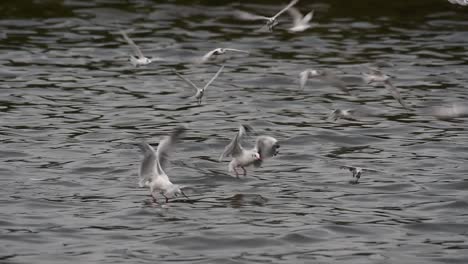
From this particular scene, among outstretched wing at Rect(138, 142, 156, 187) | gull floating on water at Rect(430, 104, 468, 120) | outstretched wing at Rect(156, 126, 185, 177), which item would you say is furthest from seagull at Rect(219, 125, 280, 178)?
gull floating on water at Rect(430, 104, 468, 120)

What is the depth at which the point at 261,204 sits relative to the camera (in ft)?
47.1

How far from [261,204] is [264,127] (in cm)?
470

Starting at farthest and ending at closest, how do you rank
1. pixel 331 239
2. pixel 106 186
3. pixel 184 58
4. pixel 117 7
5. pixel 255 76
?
1. pixel 117 7
2. pixel 184 58
3. pixel 255 76
4. pixel 106 186
5. pixel 331 239

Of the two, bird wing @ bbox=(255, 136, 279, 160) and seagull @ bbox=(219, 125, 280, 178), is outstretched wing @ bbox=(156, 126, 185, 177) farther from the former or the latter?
bird wing @ bbox=(255, 136, 279, 160)

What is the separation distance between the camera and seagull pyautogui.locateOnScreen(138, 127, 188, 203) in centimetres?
1390

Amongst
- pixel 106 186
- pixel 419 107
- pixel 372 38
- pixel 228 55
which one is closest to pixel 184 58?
pixel 228 55

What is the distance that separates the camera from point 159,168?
13977mm

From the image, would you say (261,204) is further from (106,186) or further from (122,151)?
(122,151)

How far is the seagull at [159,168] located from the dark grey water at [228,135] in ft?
0.99

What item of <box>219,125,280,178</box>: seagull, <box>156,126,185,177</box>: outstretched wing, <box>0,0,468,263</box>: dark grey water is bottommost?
<box>0,0,468,263</box>: dark grey water

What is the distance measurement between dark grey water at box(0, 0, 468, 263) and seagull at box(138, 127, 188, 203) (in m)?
0.30

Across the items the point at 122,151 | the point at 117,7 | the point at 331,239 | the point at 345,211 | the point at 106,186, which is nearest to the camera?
the point at 331,239

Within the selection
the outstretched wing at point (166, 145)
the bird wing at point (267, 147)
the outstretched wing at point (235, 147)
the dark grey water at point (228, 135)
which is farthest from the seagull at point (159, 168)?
the bird wing at point (267, 147)

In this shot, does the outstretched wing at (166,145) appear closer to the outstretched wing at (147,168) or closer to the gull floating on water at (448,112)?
the outstretched wing at (147,168)
